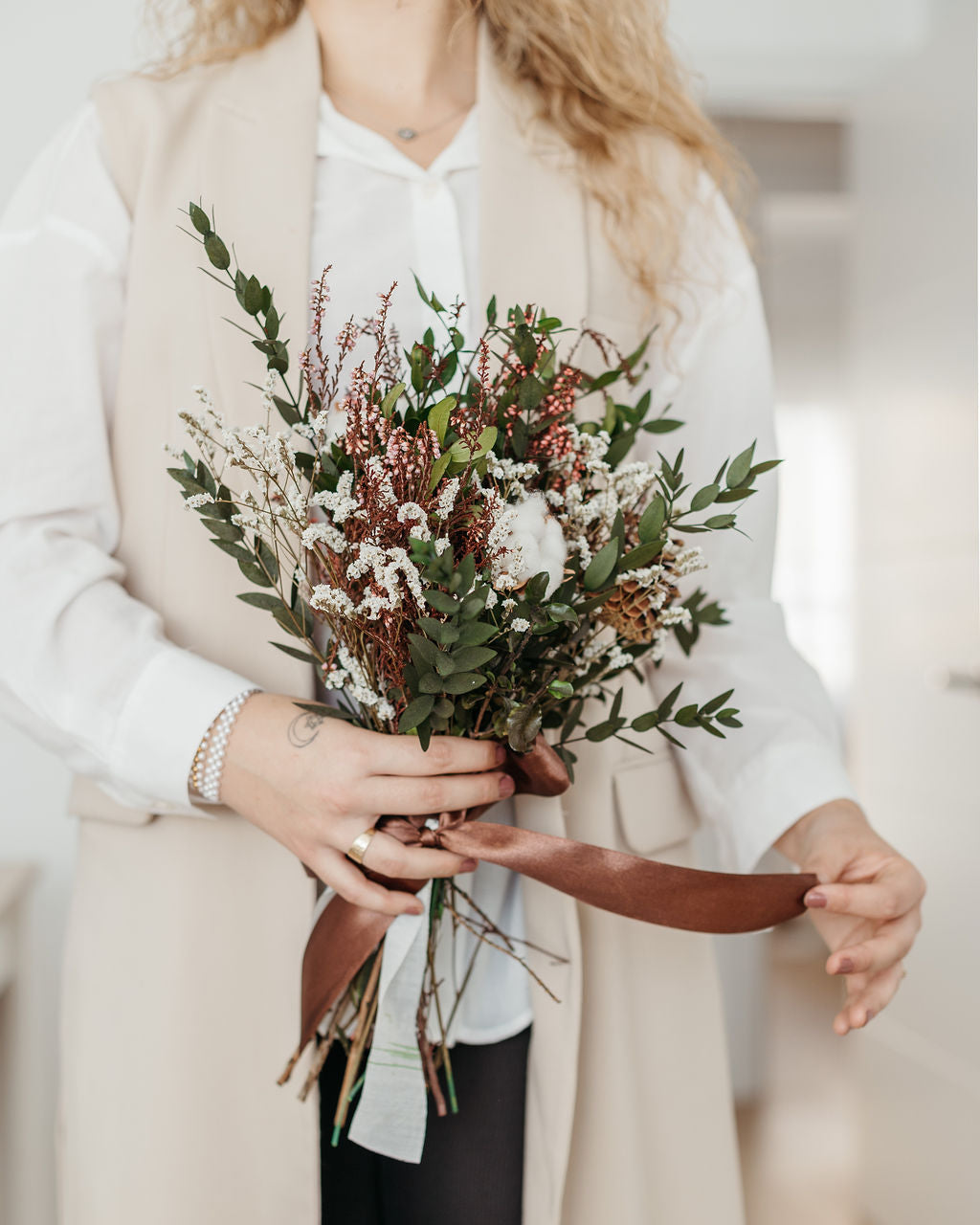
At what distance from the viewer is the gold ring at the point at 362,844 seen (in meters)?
0.73

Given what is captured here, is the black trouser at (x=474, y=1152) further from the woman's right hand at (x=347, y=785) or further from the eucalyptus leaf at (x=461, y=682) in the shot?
the eucalyptus leaf at (x=461, y=682)

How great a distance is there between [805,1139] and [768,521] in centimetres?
226

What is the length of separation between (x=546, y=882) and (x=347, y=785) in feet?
0.52

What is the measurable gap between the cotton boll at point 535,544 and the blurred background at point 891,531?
1.21 m

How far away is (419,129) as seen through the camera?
1.02 m

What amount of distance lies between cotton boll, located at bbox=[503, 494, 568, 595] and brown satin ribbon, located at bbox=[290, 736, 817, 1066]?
0.15 metres

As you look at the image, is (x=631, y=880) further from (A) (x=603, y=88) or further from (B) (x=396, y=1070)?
(A) (x=603, y=88)

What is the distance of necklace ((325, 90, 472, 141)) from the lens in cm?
100

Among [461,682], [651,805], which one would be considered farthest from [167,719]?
[651,805]

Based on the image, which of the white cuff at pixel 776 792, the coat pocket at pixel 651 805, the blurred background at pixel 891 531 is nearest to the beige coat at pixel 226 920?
the coat pocket at pixel 651 805

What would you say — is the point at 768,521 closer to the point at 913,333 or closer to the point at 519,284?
the point at 519,284

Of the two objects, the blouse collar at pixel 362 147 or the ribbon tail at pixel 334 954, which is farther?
the blouse collar at pixel 362 147

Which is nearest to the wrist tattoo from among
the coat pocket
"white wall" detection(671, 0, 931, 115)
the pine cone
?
the pine cone

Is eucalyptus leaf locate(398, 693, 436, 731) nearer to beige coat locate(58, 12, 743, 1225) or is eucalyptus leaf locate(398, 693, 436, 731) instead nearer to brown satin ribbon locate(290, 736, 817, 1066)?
brown satin ribbon locate(290, 736, 817, 1066)
